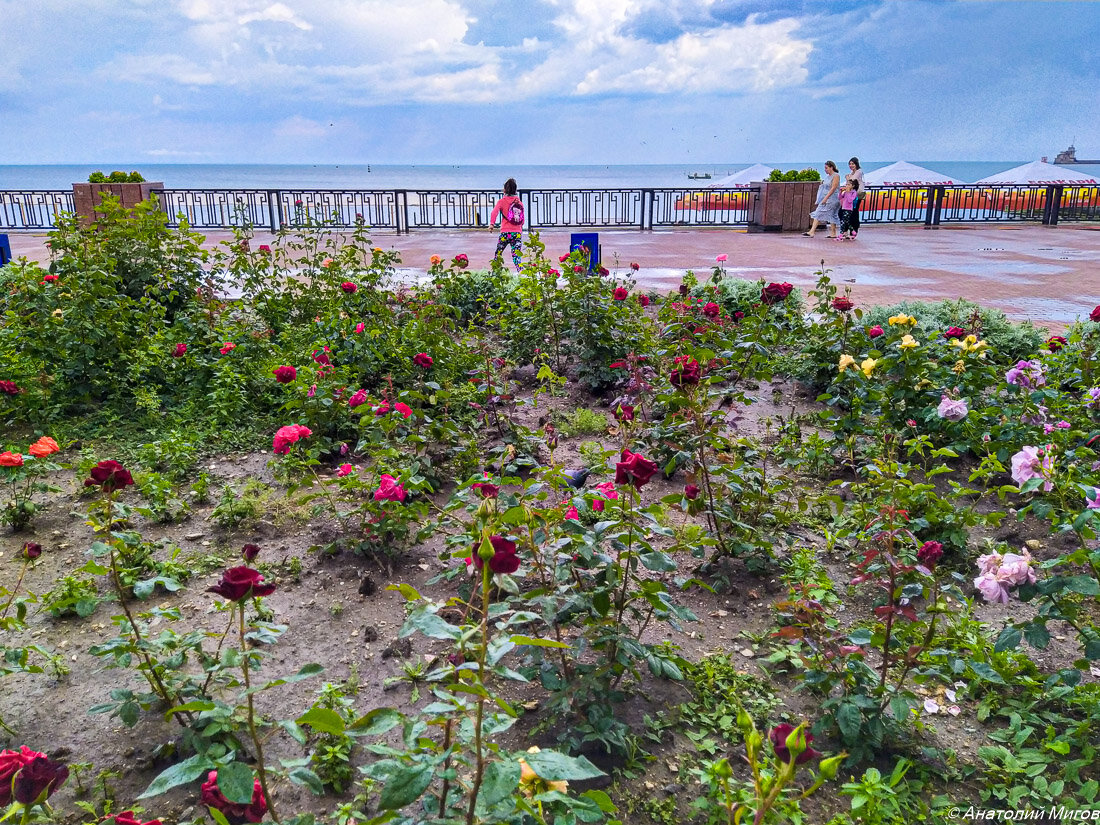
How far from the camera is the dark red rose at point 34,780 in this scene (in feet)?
4.32

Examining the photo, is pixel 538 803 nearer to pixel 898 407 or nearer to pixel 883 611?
pixel 883 611

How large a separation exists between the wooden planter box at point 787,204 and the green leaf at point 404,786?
1918cm

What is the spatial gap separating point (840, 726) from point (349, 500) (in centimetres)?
222

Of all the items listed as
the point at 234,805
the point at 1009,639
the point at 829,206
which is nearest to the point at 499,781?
the point at 234,805

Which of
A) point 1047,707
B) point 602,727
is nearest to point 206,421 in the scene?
point 602,727

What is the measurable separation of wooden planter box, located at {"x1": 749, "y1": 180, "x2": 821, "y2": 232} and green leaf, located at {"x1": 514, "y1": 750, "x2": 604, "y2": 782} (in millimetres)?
19039

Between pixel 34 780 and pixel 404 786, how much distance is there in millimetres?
644

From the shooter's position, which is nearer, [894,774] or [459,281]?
[894,774]

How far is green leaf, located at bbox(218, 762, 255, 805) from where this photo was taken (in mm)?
1477

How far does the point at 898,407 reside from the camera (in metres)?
4.37

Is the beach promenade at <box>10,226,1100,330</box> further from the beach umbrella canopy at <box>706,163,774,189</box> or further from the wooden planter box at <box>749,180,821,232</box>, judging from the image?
the beach umbrella canopy at <box>706,163,774,189</box>

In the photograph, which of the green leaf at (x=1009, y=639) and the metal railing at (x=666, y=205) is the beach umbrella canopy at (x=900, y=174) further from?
the green leaf at (x=1009, y=639)

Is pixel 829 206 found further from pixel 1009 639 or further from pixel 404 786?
pixel 404 786

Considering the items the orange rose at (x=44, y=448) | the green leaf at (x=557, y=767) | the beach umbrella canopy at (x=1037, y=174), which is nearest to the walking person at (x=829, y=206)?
the beach umbrella canopy at (x=1037, y=174)
